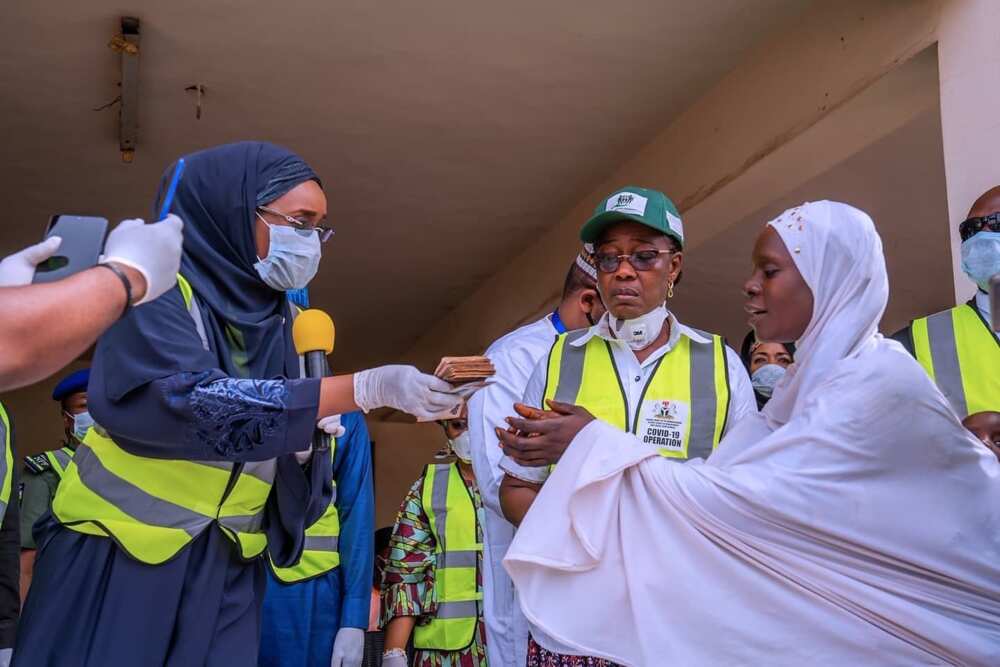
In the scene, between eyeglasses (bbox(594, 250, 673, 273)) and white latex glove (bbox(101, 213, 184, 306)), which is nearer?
white latex glove (bbox(101, 213, 184, 306))

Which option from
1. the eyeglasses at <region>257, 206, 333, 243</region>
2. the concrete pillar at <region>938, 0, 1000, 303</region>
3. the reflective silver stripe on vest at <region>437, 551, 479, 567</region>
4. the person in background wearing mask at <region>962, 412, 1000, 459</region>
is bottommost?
the reflective silver stripe on vest at <region>437, 551, 479, 567</region>

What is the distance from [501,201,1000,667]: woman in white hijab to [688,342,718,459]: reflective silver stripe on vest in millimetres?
491

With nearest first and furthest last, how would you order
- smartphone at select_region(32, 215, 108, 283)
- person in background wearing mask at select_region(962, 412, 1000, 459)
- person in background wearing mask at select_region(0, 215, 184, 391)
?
person in background wearing mask at select_region(0, 215, 184, 391), smartphone at select_region(32, 215, 108, 283), person in background wearing mask at select_region(962, 412, 1000, 459)

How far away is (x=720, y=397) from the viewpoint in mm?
3457

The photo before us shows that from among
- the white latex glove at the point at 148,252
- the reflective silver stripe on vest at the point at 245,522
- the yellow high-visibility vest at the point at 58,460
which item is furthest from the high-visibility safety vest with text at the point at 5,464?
the white latex glove at the point at 148,252

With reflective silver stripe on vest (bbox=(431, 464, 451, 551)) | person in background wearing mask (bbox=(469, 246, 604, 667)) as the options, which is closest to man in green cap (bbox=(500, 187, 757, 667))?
person in background wearing mask (bbox=(469, 246, 604, 667))

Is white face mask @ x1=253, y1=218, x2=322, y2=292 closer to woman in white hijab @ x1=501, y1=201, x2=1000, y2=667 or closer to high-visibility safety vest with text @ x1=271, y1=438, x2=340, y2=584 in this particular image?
woman in white hijab @ x1=501, y1=201, x2=1000, y2=667

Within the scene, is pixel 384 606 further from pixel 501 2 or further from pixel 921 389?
A: pixel 921 389

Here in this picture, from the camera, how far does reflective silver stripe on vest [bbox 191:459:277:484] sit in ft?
10.3

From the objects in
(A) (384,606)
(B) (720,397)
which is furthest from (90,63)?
(B) (720,397)

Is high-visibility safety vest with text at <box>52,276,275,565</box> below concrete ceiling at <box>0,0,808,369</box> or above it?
below

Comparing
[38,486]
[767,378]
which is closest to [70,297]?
[767,378]

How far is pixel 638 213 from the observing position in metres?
3.66

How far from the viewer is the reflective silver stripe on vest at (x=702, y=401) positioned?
133 inches
